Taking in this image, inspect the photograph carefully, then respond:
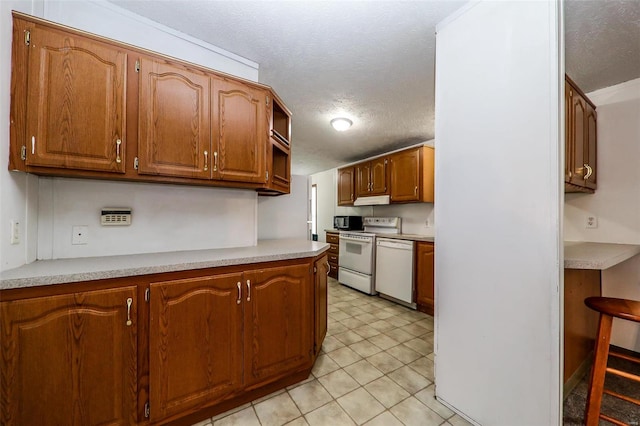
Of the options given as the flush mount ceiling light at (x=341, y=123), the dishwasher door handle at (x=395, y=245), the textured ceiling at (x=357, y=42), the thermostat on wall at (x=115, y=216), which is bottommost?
the dishwasher door handle at (x=395, y=245)

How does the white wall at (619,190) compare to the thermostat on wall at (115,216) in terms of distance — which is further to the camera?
the white wall at (619,190)

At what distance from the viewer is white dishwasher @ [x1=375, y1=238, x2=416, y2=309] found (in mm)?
3209

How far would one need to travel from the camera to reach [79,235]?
4.86 feet

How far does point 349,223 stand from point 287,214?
1.92 m

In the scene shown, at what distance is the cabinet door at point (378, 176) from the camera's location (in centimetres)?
394

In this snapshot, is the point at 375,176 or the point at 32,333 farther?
the point at 375,176

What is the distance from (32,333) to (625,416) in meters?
3.13

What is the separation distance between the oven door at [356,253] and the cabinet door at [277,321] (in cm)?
213

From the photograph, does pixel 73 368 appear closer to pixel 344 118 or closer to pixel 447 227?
pixel 447 227

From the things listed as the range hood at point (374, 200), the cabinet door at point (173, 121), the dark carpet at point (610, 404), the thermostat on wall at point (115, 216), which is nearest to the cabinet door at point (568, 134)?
the dark carpet at point (610, 404)

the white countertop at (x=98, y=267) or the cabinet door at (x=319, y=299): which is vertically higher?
the white countertop at (x=98, y=267)

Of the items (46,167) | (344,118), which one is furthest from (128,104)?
(344,118)

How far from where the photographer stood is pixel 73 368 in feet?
3.59

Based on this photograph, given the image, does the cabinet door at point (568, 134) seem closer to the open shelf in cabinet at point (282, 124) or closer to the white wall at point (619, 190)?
the white wall at point (619, 190)
